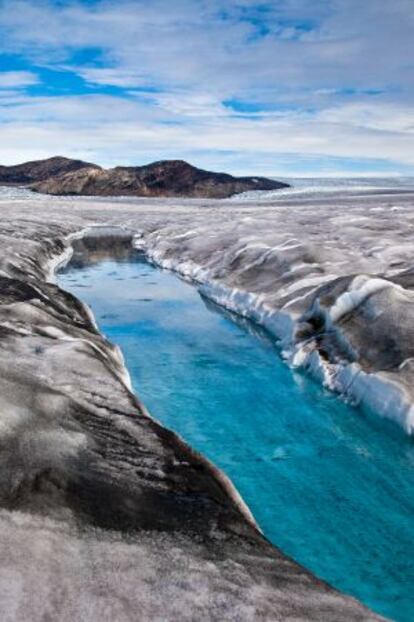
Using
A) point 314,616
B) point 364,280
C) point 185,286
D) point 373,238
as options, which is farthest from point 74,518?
point 373,238

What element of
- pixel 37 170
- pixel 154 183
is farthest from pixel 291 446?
pixel 37 170

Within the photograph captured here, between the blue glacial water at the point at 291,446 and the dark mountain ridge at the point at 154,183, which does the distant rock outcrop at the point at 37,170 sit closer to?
the dark mountain ridge at the point at 154,183

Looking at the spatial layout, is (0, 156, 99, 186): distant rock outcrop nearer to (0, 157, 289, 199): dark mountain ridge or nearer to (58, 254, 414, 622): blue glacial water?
(0, 157, 289, 199): dark mountain ridge

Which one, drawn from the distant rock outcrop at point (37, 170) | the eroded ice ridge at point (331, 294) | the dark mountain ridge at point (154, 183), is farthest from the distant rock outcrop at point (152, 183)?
the eroded ice ridge at point (331, 294)

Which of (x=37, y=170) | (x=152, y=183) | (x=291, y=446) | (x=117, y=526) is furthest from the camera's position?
(x=37, y=170)

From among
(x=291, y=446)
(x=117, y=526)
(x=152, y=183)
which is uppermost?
(x=152, y=183)

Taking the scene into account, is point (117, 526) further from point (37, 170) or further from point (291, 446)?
point (37, 170)

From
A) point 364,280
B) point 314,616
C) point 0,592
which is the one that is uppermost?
point 364,280

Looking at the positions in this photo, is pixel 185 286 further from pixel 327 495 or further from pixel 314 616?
pixel 314 616
